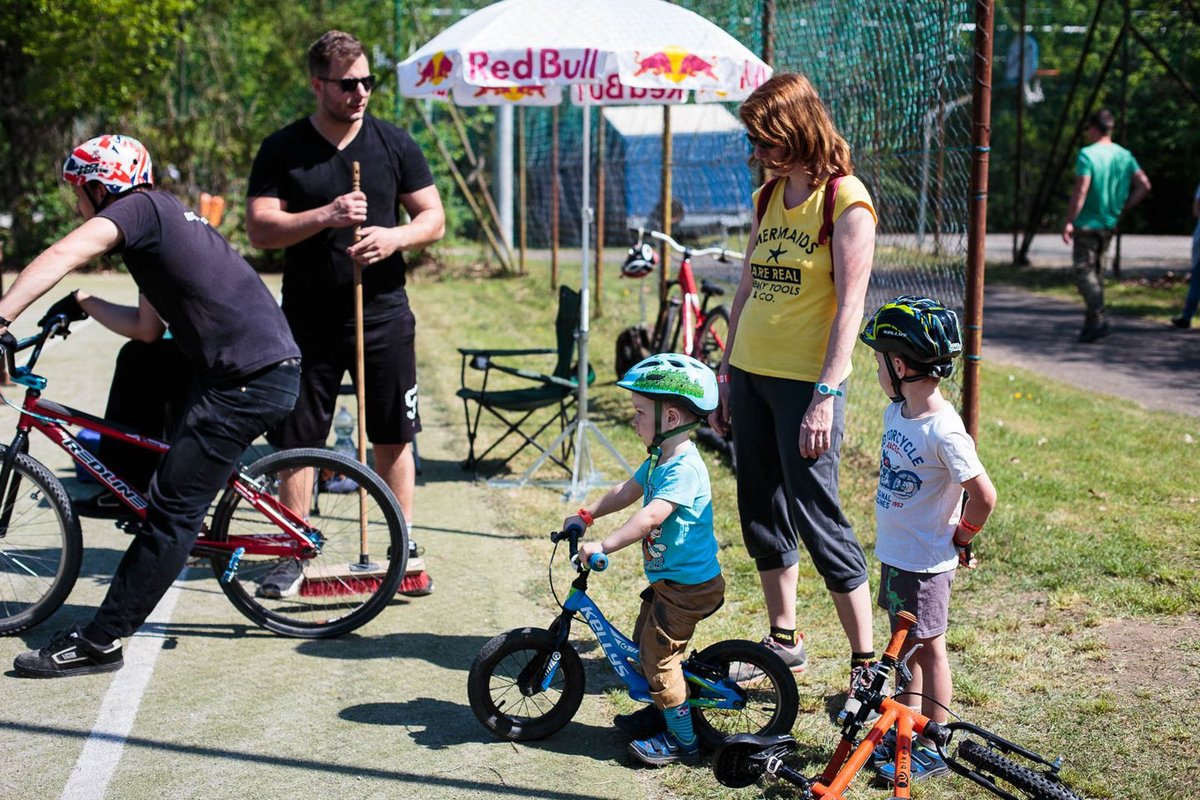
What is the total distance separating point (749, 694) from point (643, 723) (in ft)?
1.16

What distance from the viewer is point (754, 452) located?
4055mm

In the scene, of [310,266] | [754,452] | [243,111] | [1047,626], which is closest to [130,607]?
[310,266]

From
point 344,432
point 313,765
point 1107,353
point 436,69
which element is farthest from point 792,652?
point 1107,353

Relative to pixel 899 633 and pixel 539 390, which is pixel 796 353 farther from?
pixel 539 390

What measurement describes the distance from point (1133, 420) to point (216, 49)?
1641cm

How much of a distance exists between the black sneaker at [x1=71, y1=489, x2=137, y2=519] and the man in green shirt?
935cm

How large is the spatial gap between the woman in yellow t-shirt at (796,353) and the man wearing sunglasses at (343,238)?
1.57 m

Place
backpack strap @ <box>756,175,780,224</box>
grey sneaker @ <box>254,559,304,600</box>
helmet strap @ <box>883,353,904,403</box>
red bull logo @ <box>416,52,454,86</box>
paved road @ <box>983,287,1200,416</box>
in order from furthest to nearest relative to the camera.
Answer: paved road @ <box>983,287,1200,416</box>, red bull logo @ <box>416,52,454,86</box>, grey sneaker @ <box>254,559,304,600</box>, backpack strap @ <box>756,175,780,224</box>, helmet strap @ <box>883,353,904,403</box>

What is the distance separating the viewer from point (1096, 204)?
11.4 metres

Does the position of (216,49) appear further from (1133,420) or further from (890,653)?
(890,653)

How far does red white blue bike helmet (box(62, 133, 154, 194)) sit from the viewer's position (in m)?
4.22

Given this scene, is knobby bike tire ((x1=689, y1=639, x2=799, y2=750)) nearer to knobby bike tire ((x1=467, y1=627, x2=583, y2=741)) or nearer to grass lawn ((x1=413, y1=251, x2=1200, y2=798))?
grass lawn ((x1=413, y1=251, x2=1200, y2=798))

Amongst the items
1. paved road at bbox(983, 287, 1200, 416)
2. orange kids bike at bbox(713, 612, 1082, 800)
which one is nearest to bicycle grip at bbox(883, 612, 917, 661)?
orange kids bike at bbox(713, 612, 1082, 800)

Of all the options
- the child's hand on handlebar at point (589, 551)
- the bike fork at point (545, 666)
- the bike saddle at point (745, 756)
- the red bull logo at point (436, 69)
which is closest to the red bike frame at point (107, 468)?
the bike fork at point (545, 666)
